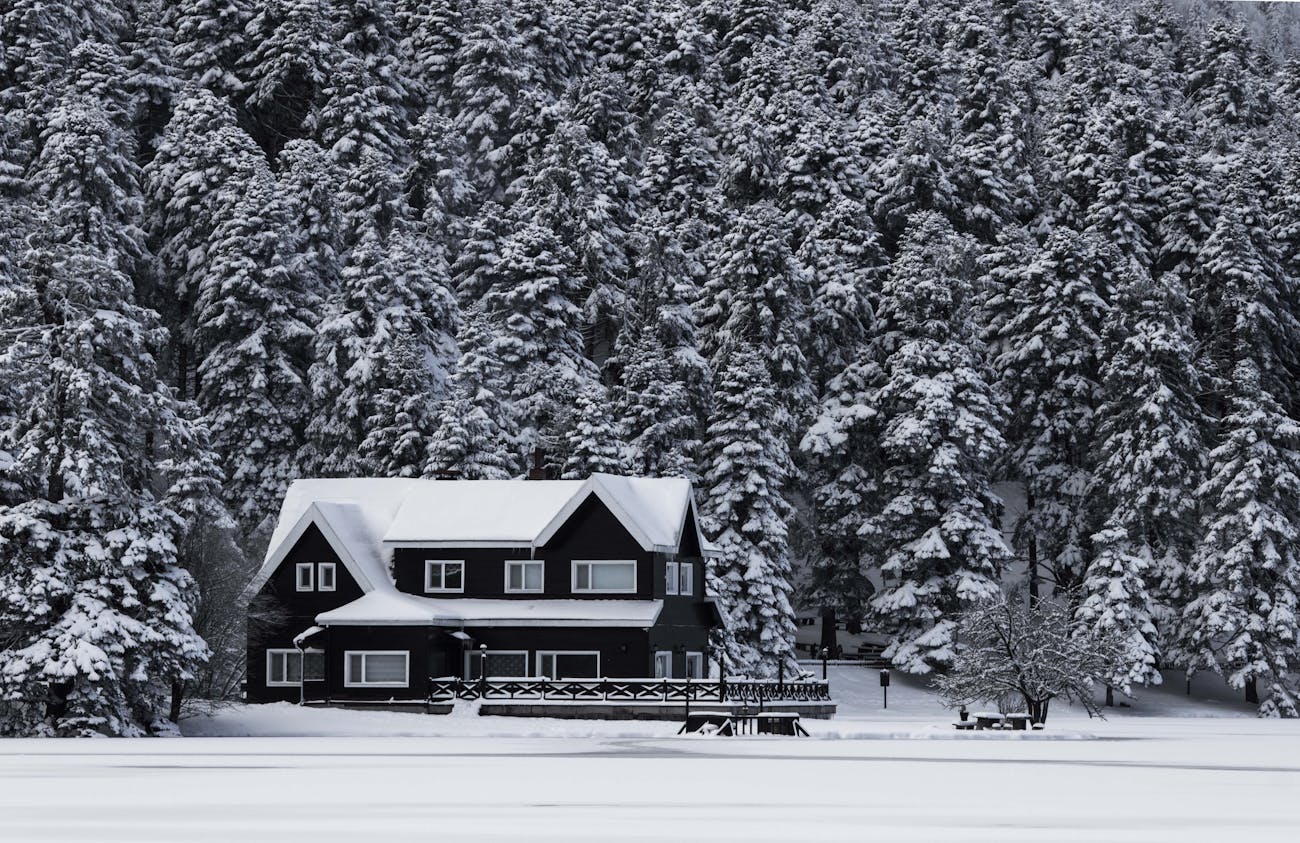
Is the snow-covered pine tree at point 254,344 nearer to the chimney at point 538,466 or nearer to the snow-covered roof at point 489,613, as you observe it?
the chimney at point 538,466

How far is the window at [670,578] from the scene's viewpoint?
63406 millimetres

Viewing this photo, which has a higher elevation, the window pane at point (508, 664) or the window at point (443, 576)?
the window at point (443, 576)

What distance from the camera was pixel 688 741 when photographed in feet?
156

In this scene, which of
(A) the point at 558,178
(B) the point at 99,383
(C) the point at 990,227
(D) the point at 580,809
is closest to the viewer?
(D) the point at 580,809

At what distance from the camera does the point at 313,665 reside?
62875 millimetres

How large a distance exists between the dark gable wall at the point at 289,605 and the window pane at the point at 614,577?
818 centimetres

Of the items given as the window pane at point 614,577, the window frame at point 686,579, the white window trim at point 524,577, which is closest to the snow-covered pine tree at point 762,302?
the window frame at point 686,579

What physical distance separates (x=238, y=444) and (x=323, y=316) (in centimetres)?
845

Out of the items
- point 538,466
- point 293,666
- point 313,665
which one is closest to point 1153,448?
point 538,466

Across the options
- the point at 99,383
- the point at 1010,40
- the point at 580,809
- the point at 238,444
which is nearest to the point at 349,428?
the point at 238,444

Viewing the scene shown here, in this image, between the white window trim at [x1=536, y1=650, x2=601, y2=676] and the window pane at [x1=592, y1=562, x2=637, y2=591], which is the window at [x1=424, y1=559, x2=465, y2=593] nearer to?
the white window trim at [x1=536, y1=650, x2=601, y2=676]

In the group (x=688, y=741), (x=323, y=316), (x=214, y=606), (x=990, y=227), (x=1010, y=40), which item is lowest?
(x=688, y=741)

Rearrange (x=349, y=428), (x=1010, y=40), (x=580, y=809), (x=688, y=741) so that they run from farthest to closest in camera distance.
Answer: (x=1010, y=40)
(x=349, y=428)
(x=688, y=741)
(x=580, y=809)

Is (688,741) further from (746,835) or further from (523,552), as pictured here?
(746,835)
